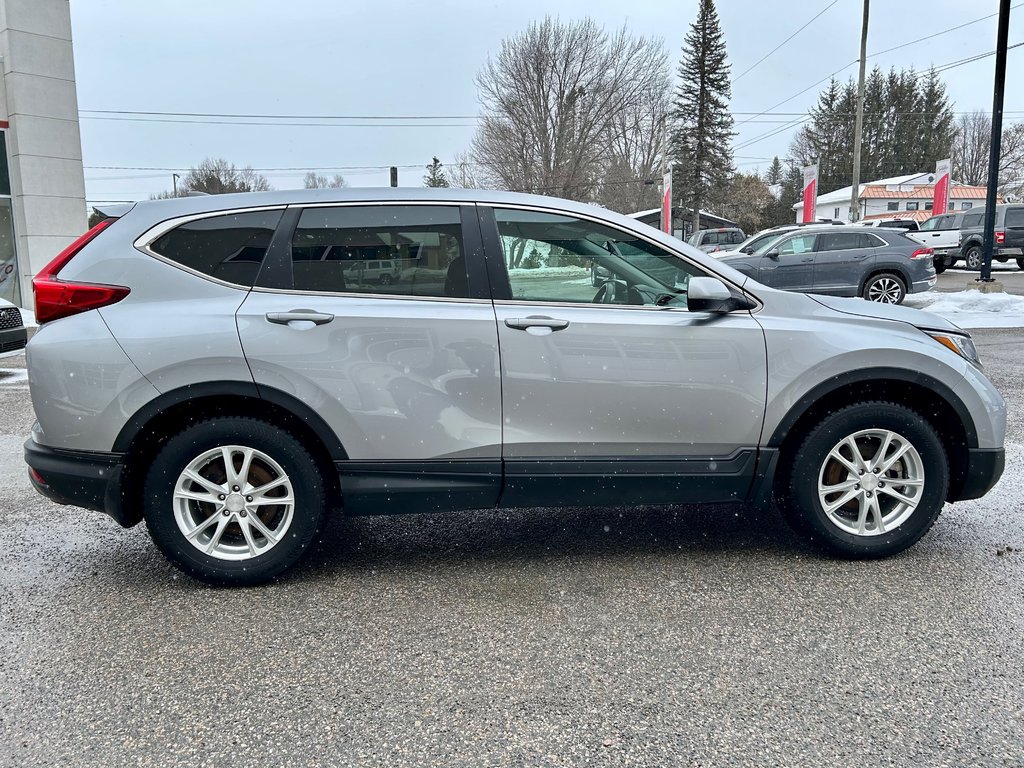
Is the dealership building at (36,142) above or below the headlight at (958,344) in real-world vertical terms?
A: above

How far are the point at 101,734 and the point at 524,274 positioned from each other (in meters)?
2.32

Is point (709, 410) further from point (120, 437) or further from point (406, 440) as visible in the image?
point (120, 437)

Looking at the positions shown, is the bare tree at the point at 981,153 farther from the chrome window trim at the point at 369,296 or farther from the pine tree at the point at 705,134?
the chrome window trim at the point at 369,296

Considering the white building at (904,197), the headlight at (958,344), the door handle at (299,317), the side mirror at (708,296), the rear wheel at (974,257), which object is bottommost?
the headlight at (958,344)

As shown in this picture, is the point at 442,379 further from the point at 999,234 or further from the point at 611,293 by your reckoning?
the point at 999,234

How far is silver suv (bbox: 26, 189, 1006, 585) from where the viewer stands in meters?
3.38

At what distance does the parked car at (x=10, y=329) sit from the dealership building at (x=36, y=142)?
30.0 feet

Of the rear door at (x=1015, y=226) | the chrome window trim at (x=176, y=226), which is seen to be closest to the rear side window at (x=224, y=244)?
the chrome window trim at (x=176, y=226)

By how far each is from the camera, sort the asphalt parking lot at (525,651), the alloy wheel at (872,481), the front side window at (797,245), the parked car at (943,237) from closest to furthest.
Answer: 1. the asphalt parking lot at (525,651)
2. the alloy wheel at (872,481)
3. the front side window at (797,245)
4. the parked car at (943,237)

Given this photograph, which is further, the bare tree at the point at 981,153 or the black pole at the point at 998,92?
the bare tree at the point at 981,153

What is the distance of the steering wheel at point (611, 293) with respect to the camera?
11.8ft

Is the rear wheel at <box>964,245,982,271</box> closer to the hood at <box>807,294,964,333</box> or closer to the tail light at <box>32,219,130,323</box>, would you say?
the hood at <box>807,294,964,333</box>

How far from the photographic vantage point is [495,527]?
4375 mm

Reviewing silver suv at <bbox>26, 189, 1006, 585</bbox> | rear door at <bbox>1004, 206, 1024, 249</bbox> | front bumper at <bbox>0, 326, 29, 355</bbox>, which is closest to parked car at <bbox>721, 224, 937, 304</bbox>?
front bumper at <bbox>0, 326, 29, 355</bbox>
